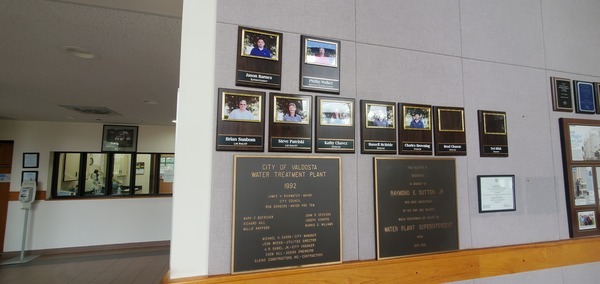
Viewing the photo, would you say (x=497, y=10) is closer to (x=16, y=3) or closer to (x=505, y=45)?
(x=505, y=45)

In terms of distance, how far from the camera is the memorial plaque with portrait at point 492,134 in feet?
6.29

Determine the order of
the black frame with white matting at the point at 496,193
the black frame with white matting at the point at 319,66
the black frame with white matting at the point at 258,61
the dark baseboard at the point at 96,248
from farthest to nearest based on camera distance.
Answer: the dark baseboard at the point at 96,248 < the black frame with white matting at the point at 496,193 < the black frame with white matting at the point at 319,66 < the black frame with white matting at the point at 258,61

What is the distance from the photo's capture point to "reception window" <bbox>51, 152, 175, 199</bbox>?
630 cm

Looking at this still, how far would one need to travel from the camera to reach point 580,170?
213 cm

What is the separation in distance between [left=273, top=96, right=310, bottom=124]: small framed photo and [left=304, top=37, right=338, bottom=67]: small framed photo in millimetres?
227

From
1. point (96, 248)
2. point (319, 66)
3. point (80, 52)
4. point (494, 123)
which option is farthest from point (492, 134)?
point (96, 248)

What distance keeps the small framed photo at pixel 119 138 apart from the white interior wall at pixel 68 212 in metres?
0.14

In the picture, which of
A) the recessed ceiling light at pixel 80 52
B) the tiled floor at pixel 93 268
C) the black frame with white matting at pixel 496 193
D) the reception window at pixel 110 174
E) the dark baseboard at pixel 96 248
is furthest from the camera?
the reception window at pixel 110 174

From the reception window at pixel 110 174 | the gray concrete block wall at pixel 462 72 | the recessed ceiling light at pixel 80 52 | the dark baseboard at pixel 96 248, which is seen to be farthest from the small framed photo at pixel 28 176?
the gray concrete block wall at pixel 462 72

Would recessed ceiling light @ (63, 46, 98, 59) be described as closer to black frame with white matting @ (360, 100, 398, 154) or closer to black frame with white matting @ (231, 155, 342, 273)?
black frame with white matting @ (231, 155, 342, 273)

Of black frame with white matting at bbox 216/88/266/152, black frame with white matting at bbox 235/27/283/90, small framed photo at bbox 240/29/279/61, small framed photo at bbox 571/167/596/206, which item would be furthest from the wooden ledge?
small framed photo at bbox 240/29/279/61

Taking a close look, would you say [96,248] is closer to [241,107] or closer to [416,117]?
[241,107]

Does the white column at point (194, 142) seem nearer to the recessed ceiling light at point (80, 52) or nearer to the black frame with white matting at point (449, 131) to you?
the black frame with white matting at point (449, 131)

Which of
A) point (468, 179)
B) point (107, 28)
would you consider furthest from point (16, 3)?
point (468, 179)
